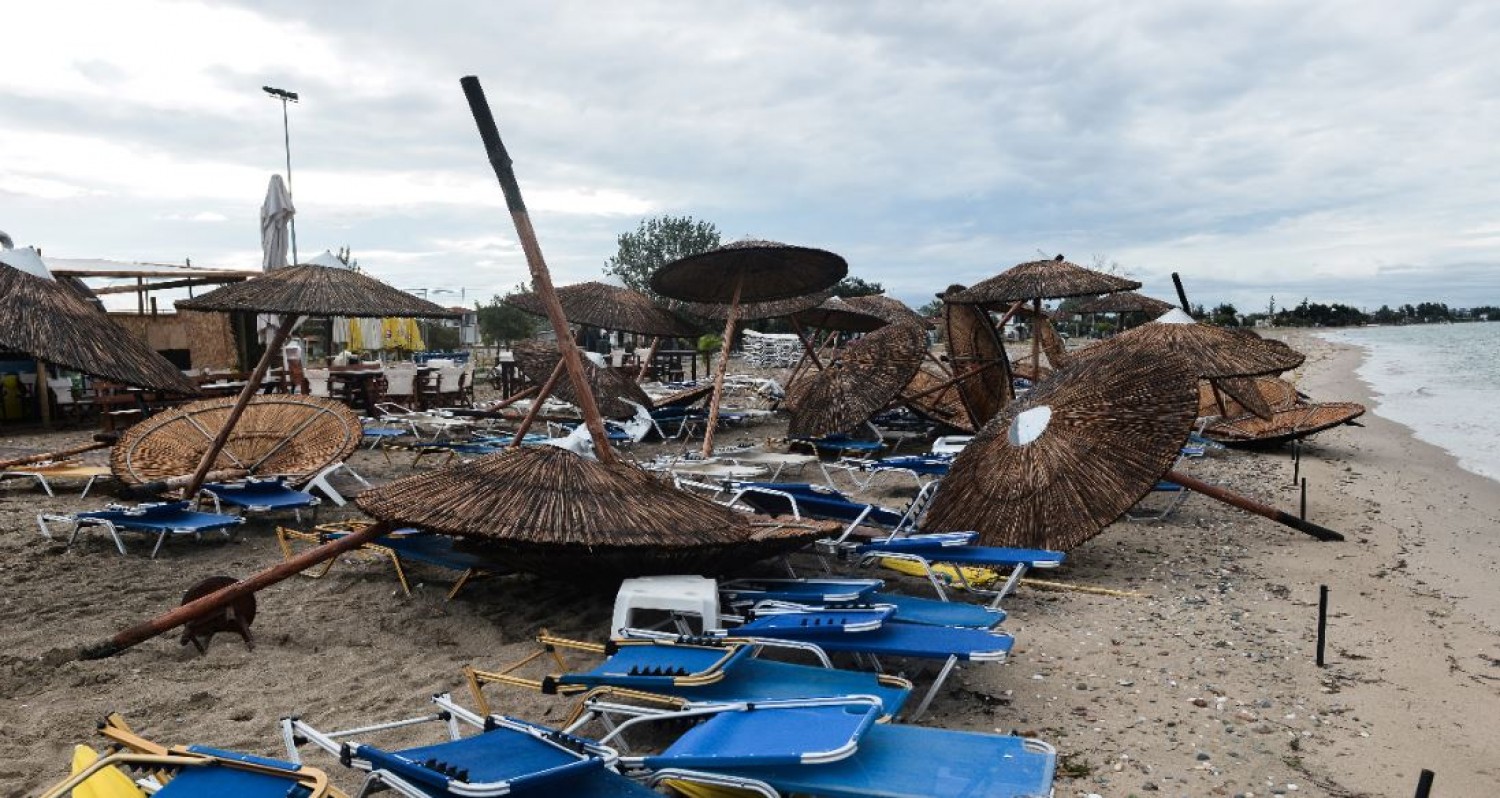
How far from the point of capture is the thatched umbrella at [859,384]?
10.4m

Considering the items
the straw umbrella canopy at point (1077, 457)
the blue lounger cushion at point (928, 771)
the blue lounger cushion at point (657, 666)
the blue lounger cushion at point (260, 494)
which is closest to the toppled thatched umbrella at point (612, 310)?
the blue lounger cushion at point (260, 494)

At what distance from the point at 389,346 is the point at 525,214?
1851cm

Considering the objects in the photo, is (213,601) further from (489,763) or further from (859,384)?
(859,384)

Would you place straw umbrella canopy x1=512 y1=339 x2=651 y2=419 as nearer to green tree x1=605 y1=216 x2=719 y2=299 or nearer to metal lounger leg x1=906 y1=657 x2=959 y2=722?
metal lounger leg x1=906 y1=657 x2=959 y2=722

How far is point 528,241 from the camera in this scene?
476cm

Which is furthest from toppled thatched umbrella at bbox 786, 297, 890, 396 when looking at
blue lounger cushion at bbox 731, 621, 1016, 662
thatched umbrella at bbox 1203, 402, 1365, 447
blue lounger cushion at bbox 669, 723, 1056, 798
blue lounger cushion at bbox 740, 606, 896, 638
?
blue lounger cushion at bbox 669, 723, 1056, 798

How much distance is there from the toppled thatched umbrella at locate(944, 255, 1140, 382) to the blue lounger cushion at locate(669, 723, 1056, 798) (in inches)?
298

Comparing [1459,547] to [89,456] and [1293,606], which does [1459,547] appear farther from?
[89,456]

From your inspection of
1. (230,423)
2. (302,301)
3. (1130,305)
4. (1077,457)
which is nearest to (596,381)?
(230,423)

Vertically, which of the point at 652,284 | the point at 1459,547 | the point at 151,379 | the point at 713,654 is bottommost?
the point at 1459,547

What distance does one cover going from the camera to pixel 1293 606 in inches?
207

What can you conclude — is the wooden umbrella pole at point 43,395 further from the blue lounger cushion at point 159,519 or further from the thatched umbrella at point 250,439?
the blue lounger cushion at point 159,519

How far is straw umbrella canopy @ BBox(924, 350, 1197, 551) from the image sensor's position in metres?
5.69

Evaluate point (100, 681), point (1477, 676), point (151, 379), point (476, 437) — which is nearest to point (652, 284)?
point (476, 437)
